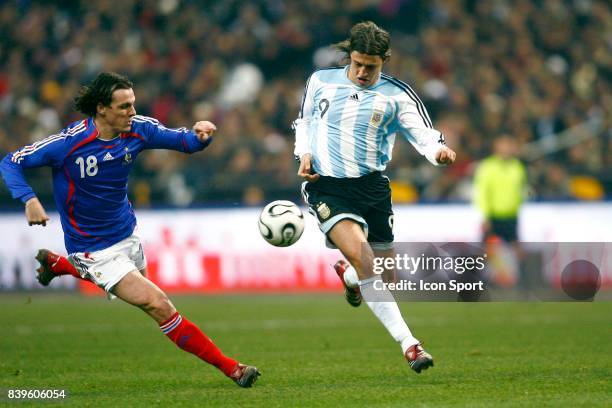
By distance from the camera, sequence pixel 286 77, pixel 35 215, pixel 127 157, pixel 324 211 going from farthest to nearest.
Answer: pixel 286 77 < pixel 324 211 < pixel 127 157 < pixel 35 215

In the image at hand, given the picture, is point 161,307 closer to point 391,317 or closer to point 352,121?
point 391,317

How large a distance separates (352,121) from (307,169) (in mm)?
528

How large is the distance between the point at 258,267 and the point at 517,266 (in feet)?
12.8

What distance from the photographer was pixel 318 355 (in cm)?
989

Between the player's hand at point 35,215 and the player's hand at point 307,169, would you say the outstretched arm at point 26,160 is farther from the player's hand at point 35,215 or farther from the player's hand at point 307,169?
the player's hand at point 307,169

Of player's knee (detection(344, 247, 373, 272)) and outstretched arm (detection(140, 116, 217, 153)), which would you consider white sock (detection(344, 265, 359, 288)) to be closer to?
player's knee (detection(344, 247, 373, 272))

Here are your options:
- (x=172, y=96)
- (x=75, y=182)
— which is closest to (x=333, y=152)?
(x=75, y=182)

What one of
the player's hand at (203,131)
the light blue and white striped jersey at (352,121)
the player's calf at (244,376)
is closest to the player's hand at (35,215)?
the player's hand at (203,131)

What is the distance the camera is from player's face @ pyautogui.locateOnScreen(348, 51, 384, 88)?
326 inches

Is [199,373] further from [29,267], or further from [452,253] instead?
[29,267]

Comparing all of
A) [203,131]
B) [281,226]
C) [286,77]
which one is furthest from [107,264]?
[286,77]

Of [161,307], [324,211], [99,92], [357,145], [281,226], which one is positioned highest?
[99,92]

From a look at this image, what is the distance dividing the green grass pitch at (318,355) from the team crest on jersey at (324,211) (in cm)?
117

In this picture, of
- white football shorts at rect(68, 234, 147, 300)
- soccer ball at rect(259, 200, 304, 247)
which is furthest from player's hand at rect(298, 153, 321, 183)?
white football shorts at rect(68, 234, 147, 300)
